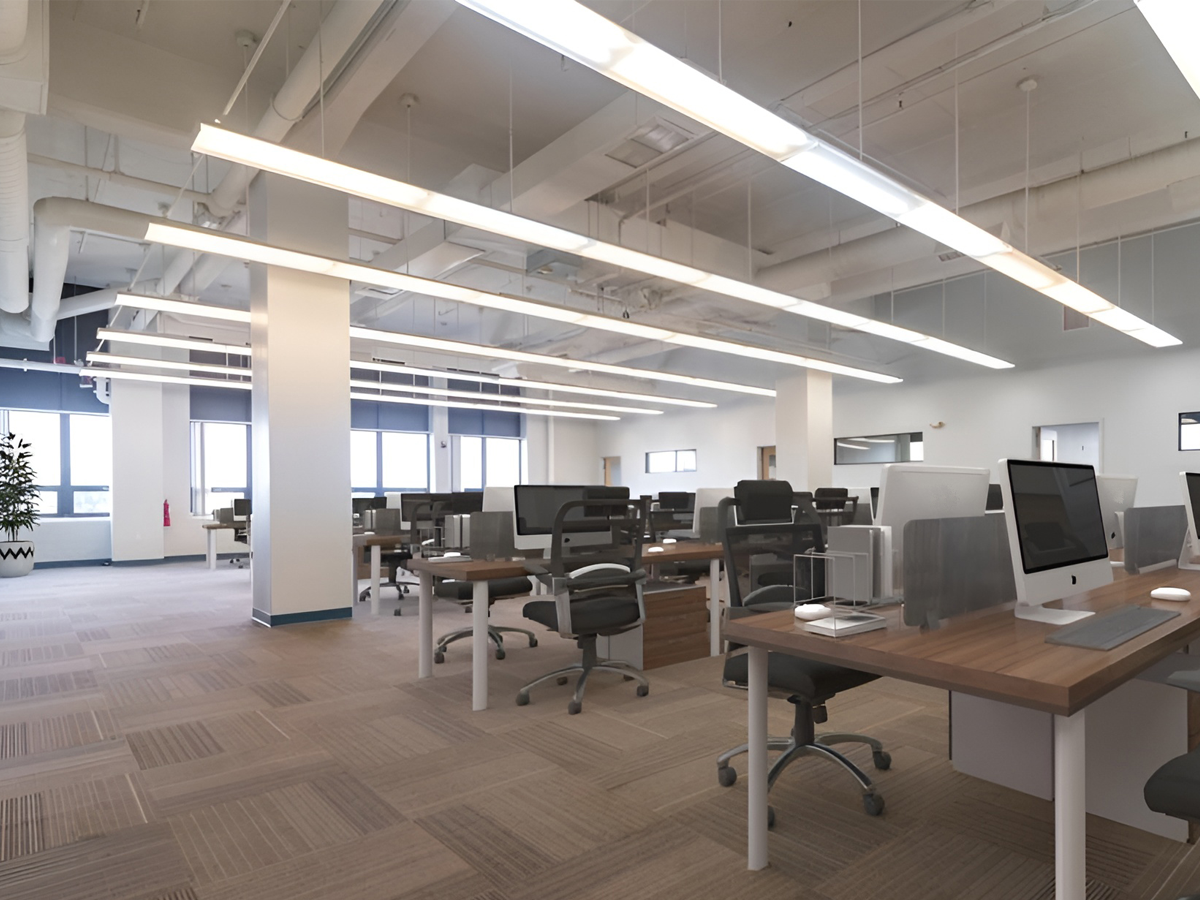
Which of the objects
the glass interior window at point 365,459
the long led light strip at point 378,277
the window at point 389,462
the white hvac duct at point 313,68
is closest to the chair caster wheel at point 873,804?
the white hvac duct at point 313,68

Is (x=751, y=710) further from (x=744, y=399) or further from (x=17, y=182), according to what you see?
(x=744, y=399)

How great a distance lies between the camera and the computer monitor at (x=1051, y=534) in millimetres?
2059

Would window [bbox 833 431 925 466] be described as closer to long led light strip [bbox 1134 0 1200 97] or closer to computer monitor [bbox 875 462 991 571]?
long led light strip [bbox 1134 0 1200 97]

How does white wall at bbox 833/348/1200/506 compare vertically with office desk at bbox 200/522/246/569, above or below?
above

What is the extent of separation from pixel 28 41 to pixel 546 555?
4210 mm

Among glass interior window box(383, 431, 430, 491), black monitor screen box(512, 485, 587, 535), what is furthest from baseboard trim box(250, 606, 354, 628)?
glass interior window box(383, 431, 430, 491)

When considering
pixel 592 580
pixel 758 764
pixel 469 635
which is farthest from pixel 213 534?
pixel 758 764

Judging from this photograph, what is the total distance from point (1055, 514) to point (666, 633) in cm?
290

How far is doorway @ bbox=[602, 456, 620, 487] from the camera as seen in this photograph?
18.2 m

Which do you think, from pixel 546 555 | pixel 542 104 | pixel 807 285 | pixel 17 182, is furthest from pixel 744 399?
pixel 17 182

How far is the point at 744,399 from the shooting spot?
15008mm

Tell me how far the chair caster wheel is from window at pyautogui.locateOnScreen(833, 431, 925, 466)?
9.72 meters

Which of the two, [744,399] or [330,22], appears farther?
[744,399]

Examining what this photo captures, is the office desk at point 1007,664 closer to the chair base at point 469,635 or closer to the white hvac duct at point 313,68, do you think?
the chair base at point 469,635
